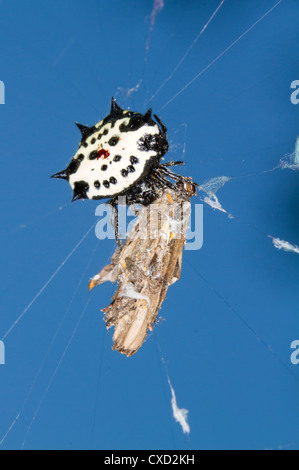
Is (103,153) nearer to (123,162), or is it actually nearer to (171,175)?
(123,162)

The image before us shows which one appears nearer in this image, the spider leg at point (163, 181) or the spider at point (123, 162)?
the spider at point (123, 162)

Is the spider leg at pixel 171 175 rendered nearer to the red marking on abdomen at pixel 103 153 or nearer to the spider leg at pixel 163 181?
the spider leg at pixel 163 181

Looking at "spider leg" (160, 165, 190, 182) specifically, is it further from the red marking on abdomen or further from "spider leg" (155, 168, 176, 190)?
the red marking on abdomen

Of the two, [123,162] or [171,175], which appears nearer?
[123,162]

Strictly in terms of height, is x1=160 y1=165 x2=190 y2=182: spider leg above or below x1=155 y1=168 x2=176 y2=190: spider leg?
above

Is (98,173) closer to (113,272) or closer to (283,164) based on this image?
(113,272)

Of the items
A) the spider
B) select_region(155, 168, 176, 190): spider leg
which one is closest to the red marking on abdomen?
the spider

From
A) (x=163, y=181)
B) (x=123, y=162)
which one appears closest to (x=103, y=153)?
(x=123, y=162)

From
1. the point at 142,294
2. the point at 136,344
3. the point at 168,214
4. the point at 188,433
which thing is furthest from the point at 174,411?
the point at 168,214

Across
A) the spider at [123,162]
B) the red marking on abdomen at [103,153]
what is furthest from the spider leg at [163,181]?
the red marking on abdomen at [103,153]
